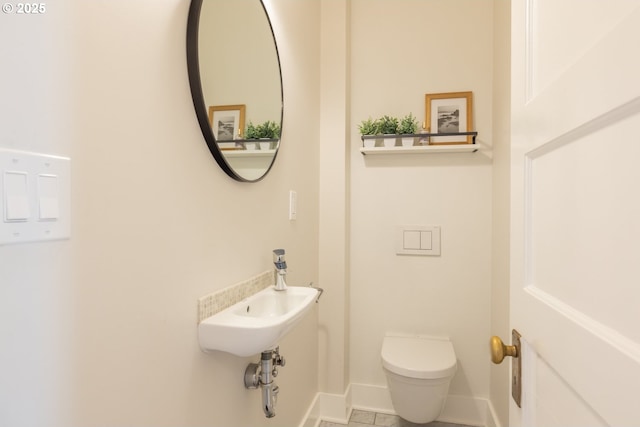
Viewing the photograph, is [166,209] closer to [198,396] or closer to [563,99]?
[198,396]

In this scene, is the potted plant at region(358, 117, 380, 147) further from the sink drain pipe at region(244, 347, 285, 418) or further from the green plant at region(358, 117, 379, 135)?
the sink drain pipe at region(244, 347, 285, 418)

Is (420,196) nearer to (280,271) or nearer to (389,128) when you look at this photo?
(389,128)

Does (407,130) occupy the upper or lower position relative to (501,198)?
upper

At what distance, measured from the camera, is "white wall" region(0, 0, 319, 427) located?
504 millimetres

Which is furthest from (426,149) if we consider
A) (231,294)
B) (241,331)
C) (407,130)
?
(241,331)

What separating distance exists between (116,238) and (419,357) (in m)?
1.61

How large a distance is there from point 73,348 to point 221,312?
17.1 inches

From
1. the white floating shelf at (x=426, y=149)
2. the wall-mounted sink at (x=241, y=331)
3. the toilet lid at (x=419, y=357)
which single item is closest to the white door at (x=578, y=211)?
the wall-mounted sink at (x=241, y=331)

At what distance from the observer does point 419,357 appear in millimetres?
1796

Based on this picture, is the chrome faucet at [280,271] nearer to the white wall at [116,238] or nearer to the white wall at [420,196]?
the white wall at [116,238]

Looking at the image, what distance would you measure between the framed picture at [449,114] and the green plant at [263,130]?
1.10 meters

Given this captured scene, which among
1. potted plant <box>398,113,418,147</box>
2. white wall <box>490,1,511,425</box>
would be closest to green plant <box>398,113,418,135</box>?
potted plant <box>398,113,418,147</box>

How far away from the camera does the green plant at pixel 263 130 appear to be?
3.87 ft

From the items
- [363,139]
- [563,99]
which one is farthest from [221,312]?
[363,139]
